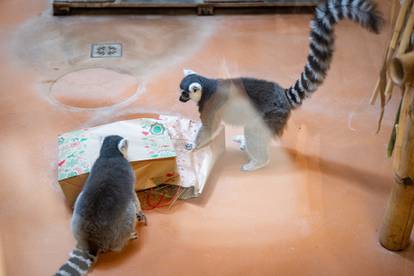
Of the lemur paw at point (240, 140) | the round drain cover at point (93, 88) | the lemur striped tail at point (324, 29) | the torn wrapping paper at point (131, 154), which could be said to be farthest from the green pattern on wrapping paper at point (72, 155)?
the lemur striped tail at point (324, 29)

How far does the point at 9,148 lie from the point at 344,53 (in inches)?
70.4

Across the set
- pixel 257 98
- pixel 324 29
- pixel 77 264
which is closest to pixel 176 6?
pixel 257 98

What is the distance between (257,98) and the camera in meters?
2.31

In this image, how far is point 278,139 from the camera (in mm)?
2463

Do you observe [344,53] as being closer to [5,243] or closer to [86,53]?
[86,53]

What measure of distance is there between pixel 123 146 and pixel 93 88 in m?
0.87

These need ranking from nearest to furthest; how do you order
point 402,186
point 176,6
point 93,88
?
point 402,186, point 93,88, point 176,6

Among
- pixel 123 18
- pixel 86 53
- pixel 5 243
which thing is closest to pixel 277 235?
pixel 5 243

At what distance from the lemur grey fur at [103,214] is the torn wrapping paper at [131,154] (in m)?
0.10

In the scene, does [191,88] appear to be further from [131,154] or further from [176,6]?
[176,6]

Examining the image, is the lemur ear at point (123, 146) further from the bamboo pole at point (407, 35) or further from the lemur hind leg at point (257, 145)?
the bamboo pole at point (407, 35)

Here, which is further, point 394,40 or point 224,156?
point 224,156

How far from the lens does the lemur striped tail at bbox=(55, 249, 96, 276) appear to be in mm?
1957

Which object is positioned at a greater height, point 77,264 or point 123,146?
point 123,146
